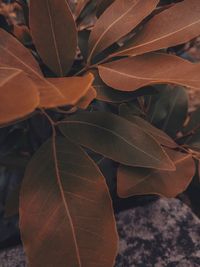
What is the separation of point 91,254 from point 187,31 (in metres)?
0.55

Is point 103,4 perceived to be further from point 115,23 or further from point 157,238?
point 157,238

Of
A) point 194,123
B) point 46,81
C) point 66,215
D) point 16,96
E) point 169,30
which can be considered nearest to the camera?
point 16,96

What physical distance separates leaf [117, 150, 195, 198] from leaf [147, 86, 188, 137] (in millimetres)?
300

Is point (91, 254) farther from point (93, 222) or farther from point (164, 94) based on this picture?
point (164, 94)

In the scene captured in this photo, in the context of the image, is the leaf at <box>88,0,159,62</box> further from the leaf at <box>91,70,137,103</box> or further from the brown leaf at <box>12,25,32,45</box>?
the brown leaf at <box>12,25,32,45</box>

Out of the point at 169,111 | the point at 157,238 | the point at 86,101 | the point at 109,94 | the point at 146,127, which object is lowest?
the point at 157,238

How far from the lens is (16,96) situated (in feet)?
2.02

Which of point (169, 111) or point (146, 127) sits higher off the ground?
Answer: point (146, 127)

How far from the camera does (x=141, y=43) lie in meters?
0.96

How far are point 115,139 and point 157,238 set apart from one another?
0.42m

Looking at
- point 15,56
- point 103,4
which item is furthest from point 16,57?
point 103,4

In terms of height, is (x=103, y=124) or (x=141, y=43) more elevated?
(x=141, y=43)

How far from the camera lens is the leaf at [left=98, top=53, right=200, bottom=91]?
792 mm

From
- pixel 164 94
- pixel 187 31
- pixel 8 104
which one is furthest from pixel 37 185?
pixel 164 94
